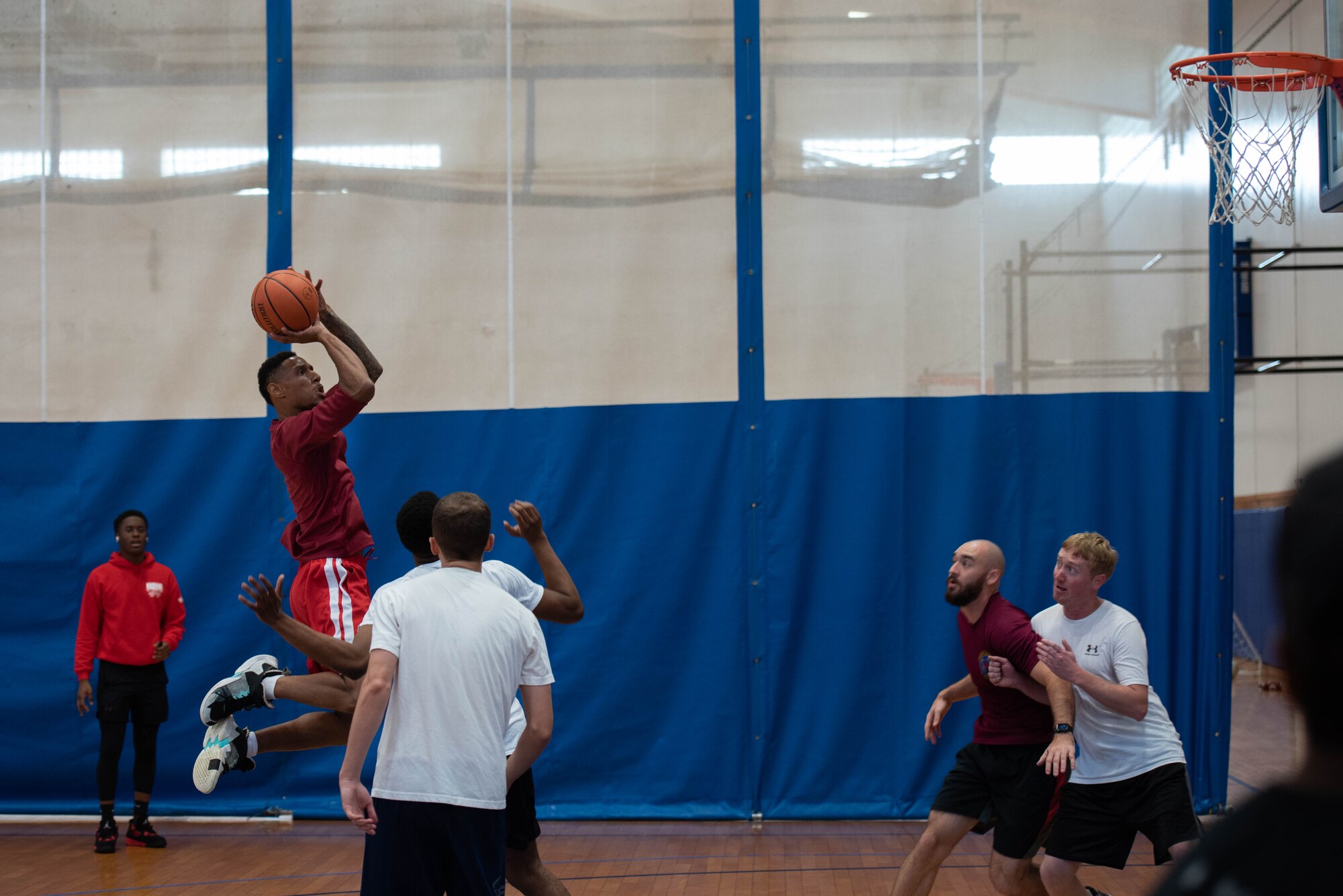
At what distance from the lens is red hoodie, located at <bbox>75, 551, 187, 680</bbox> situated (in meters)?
6.35

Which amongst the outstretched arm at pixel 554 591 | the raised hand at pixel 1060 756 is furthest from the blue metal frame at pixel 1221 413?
the outstretched arm at pixel 554 591

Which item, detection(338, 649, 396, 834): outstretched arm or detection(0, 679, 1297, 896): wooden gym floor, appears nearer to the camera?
detection(338, 649, 396, 834): outstretched arm

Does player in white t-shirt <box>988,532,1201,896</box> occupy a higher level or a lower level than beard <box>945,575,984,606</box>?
lower

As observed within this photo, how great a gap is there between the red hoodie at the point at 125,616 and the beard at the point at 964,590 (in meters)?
4.25

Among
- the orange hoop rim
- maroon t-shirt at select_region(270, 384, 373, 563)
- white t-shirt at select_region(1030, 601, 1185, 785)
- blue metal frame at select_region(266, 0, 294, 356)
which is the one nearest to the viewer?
white t-shirt at select_region(1030, 601, 1185, 785)

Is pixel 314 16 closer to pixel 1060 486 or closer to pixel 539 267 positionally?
pixel 539 267

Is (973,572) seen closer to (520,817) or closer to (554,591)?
(554,591)

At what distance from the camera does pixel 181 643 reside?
6941mm

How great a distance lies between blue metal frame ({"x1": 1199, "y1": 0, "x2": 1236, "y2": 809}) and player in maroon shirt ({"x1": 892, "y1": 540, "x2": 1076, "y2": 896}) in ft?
8.44

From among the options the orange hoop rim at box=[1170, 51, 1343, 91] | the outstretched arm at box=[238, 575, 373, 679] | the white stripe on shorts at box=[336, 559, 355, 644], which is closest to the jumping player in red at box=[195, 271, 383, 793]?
the white stripe on shorts at box=[336, 559, 355, 644]

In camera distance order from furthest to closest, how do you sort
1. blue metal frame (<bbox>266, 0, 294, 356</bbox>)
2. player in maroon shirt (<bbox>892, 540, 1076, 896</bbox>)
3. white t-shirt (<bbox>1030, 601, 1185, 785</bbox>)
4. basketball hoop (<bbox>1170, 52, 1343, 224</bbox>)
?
blue metal frame (<bbox>266, 0, 294, 356</bbox>) < basketball hoop (<bbox>1170, 52, 1343, 224</bbox>) < player in maroon shirt (<bbox>892, 540, 1076, 896</bbox>) < white t-shirt (<bbox>1030, 601, 1185, 785</bbox>)

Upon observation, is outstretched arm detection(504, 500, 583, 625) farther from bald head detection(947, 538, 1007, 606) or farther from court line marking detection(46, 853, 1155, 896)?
court line marking detection(46, 853, 1155, 896)

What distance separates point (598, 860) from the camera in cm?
601

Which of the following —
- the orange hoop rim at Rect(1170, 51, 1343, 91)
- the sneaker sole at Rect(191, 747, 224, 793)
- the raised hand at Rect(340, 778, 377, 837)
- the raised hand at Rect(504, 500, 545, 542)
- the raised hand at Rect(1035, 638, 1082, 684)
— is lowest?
the sneaker sole at Rect(191, 747, 224, 793)
